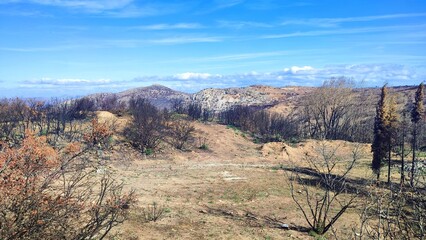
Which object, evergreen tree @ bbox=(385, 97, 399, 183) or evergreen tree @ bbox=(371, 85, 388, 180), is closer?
evergreen tree @ bbox=(385, 97, 399, 183)

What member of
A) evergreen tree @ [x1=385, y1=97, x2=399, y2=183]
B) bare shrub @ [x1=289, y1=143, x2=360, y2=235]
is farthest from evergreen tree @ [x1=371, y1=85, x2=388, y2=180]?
bare shrub @ [x1=289, y1=143, x2=360, y2=235]

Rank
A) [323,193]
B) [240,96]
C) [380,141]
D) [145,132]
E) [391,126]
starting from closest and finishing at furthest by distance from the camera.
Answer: [323,193]
[391,126]
[380,141]
[145,132]
[240,96]

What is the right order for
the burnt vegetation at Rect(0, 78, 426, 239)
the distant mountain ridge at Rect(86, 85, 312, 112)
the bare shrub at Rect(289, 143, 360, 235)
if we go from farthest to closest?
1. the distant mountain ridge at Rect(86, 85, 312, 112)
2. the bare shrub at Rect(289, 143, 360, 235)
3. the burnt vegetation at Rect(0, 78, 426, 239)

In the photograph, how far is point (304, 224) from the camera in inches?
566

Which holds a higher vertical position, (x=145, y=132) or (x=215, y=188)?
(x=145, y=132)

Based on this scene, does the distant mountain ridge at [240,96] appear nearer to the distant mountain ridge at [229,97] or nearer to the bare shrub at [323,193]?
the distant mountain ridge at [229,97]

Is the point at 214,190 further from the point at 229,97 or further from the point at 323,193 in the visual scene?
the point at 229,97

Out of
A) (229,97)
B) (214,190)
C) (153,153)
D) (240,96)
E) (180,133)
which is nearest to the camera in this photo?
(214,190)

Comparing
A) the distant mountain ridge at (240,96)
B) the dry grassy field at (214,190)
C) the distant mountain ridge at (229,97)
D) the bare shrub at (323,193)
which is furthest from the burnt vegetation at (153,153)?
the distant mountain ridge at (229,97)

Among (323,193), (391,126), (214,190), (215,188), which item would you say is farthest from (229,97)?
(214,190)

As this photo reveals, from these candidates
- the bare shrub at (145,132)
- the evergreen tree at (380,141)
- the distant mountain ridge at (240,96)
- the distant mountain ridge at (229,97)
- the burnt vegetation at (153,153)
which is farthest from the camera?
the distant mountain ridge at (229,97)

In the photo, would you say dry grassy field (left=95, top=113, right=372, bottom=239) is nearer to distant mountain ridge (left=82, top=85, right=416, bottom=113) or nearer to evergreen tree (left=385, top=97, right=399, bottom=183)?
evergreen tree (left=385, top=97, right=399, bottom=183)

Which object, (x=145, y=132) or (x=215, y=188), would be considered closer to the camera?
(x=215, y=188)

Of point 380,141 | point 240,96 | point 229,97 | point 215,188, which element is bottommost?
point 215,188
